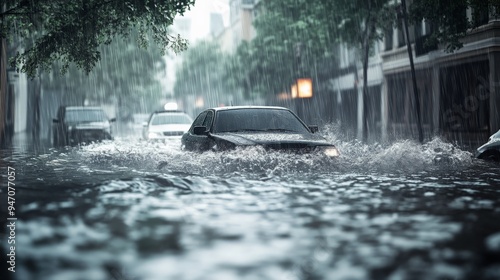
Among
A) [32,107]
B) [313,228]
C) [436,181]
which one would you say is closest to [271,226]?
[313,228]

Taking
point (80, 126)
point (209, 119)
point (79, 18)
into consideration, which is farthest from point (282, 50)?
point (209, 119)

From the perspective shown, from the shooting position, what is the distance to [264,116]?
449 inches

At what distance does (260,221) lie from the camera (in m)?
5.93

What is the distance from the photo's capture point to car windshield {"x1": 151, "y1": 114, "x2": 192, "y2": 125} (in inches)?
902

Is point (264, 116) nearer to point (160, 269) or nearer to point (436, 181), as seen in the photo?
point (436, 181)

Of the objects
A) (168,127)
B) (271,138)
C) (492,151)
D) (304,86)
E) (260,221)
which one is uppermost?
(304,86)

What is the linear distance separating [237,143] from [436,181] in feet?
9.76

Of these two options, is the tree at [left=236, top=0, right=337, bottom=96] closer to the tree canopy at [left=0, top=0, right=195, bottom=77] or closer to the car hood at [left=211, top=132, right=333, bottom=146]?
the tree canopy at [left=0, top=0, right=195, bottom=77]

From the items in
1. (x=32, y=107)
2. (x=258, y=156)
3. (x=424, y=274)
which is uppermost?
(x=32, y=107)

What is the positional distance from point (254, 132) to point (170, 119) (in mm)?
13033

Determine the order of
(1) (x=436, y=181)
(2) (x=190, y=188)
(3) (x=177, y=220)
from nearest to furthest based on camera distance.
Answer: (3) (x=177, y=220) < (2) (x=190, y=188) < (1) (x=436, y=181)

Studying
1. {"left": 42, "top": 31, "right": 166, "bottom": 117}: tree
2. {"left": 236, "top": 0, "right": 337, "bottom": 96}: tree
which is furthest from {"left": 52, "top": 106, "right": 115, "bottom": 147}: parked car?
{"left": 42, "top": 31, "right": 166, "bottom": 117}: tree

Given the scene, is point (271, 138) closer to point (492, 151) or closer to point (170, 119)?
point (492, 151)

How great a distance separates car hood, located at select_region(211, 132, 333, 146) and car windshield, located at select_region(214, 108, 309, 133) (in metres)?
0.54
